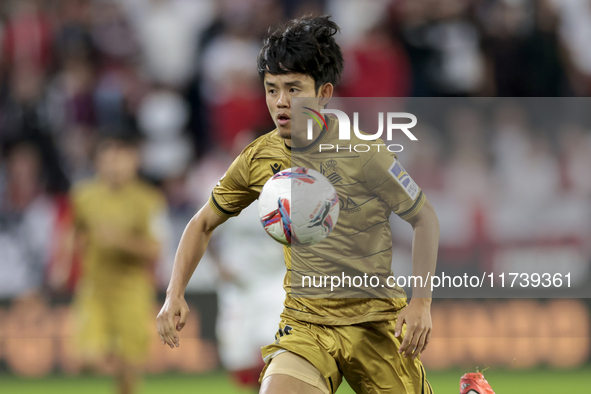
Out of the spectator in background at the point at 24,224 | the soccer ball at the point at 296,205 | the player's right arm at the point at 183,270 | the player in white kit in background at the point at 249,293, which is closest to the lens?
the soccer ball at the point at 296,205

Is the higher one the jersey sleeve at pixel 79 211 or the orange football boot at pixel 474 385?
the jersey sleeve at pixel 79 211

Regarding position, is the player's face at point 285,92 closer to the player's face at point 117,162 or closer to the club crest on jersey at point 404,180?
the club crest on jersey at point 404,180

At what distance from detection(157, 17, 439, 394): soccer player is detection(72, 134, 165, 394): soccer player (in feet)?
12.4

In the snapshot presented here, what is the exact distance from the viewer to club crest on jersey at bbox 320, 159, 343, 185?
3.72m

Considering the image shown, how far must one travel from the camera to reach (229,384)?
8.05 metres

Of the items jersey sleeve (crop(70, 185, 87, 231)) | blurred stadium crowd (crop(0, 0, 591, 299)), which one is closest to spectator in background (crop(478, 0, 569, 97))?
blurred stadium crowd (crop(0, 0, 591, 299))

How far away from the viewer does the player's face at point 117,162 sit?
759 centimetres

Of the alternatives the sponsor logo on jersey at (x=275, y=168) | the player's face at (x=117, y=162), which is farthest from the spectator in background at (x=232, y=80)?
the sponsor logo on jersey at (x=275, y=168)

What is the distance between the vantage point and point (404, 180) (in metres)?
3.59

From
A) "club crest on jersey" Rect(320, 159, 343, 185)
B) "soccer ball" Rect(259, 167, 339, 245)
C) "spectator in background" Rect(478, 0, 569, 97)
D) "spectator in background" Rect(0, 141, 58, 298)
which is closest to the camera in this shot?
"soccer ball" Rect(259, 167, 339, 245)

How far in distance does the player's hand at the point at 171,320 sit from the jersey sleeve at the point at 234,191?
50 centimetres

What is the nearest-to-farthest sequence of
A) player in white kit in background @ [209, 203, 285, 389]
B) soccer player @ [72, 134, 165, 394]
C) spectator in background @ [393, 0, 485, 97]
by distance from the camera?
1. player in white kit in background @ [209, 203, 285, 389]
2. soccer player @ [72, 134, 165, 394]
3. spectator in background @ [393, 0, 485, 97]

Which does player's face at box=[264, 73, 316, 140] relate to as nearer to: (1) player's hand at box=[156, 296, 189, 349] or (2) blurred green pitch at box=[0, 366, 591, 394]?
(1) player's hand at box=[156, 296, 189, 349]

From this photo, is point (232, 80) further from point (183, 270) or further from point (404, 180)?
point (404, 180)
